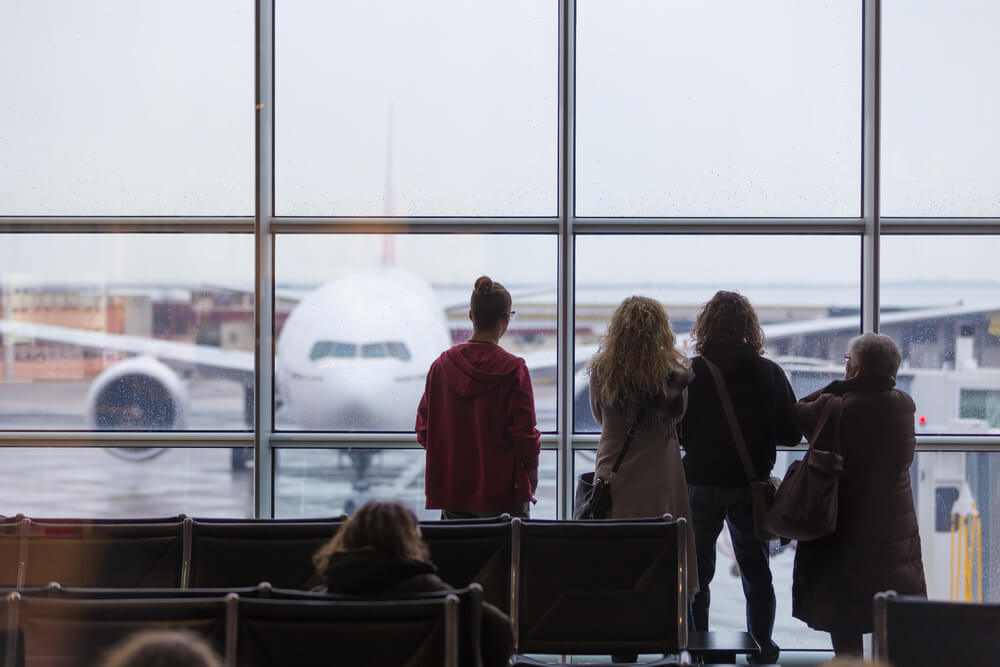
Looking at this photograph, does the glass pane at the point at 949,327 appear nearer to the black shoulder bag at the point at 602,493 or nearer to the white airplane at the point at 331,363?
the black shoulder bag at the point at 602,493

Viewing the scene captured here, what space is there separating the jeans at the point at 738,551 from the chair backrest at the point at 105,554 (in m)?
2.04

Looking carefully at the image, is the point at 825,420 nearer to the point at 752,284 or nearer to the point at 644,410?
the point at 644,410

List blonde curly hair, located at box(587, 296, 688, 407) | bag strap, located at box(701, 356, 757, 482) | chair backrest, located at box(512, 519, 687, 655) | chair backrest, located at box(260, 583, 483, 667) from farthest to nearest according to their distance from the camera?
1. bag strap, located at box(701, 356, 757, 482)
2. blonde curly hair, located at box(587, 296, 688, 407)
3. chair backrest, located at box(512, 519, 687, 655)
4. chair backrest, located at box(260, 583, 483, 667)

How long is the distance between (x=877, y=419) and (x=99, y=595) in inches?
106

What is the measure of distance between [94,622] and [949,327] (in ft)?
15.1

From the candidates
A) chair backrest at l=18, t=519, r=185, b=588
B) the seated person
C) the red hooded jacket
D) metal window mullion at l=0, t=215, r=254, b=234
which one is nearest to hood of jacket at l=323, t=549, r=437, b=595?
the seated person

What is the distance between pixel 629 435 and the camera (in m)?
3.55

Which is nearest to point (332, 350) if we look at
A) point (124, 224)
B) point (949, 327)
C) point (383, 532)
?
point (124, 224)

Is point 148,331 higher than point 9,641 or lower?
higher

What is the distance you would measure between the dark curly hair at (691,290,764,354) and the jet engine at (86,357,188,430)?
314 cm

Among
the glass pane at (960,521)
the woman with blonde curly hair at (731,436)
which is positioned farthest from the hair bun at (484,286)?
the glass pane at (960,521)

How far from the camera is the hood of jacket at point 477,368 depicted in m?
3.66

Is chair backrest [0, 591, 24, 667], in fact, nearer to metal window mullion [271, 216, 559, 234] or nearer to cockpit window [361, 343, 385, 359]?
cockpit window [361, 343, 385, 359]

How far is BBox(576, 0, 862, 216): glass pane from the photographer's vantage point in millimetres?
5098
